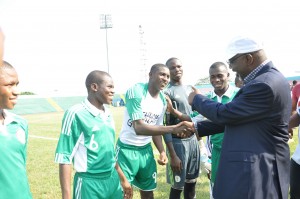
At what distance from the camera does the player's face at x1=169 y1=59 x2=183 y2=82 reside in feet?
18.7

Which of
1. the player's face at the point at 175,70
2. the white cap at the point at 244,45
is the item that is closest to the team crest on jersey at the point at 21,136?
the white cap at the point at 244,45

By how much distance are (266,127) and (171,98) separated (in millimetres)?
2804

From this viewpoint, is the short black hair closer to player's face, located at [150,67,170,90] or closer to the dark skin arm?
the dark skin arm

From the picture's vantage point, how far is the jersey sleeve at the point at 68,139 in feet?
10.3

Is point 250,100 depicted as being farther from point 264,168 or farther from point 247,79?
point 264,168

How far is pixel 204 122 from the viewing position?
3.82 metres

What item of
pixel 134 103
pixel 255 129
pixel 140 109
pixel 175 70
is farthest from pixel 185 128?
pixel 175 70

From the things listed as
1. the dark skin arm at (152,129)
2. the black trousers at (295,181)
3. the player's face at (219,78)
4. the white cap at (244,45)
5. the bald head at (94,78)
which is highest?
the white cap at (244,45)

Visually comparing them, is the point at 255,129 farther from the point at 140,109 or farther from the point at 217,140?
the point at 217,140

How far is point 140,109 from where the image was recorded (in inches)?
177

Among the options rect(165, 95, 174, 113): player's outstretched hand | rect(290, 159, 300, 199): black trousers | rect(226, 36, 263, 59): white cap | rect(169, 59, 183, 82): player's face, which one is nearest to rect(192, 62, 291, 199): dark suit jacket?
rect(226, 36, 263, 59): white cap

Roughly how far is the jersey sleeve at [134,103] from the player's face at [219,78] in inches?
50.9

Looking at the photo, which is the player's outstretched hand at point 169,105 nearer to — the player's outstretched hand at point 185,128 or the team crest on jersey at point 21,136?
the player's outstretched hand at point 185,128

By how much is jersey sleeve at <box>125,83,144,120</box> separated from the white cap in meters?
1.90
